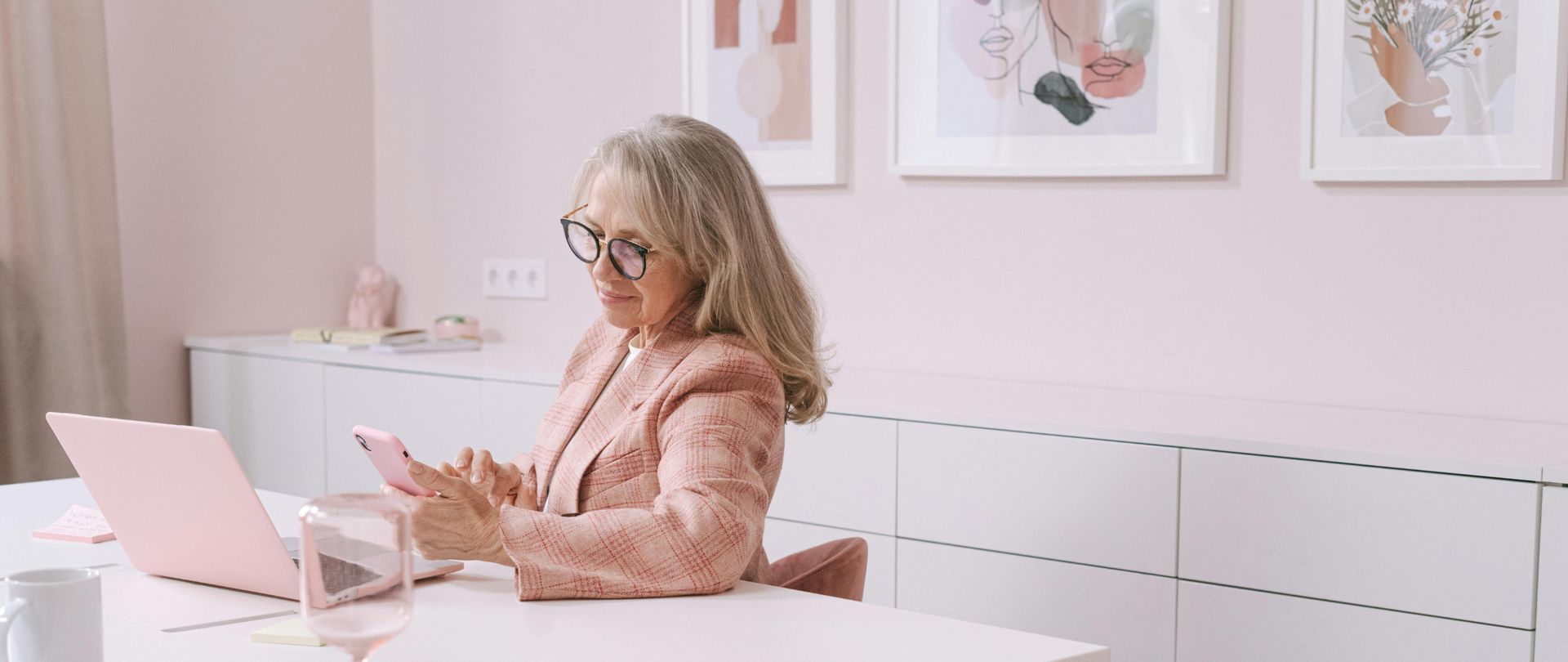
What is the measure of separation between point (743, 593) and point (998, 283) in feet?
5.15

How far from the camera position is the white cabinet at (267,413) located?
11.7ft

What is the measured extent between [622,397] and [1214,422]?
1.11 meters

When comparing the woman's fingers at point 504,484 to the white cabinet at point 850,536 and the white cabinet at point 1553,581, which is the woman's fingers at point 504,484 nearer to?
the white cabinet at point 850,536

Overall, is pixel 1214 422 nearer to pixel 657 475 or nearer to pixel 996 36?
pixel 996 36

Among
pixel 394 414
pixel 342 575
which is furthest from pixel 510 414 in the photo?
pixel 342 575

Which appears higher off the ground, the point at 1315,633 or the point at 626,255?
the point at 626,255

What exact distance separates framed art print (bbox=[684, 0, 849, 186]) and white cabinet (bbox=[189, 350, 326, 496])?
3.96ft

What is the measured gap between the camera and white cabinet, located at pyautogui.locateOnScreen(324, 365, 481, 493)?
324 cm

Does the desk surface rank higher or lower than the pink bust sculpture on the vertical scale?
lower

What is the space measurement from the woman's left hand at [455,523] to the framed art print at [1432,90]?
1.69 meters

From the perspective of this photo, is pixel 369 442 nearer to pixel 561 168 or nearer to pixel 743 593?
pixel 743 593

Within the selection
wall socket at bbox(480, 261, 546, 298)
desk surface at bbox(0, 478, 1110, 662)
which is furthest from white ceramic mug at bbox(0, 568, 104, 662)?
wall socket at bbox(480, 261, 546, 298)

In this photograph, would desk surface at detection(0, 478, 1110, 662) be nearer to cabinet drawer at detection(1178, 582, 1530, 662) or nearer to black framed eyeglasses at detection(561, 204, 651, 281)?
black framed eyeglasses at detection(561, 204, 651, 281)

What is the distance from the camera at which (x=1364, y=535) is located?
2080 millimetres
